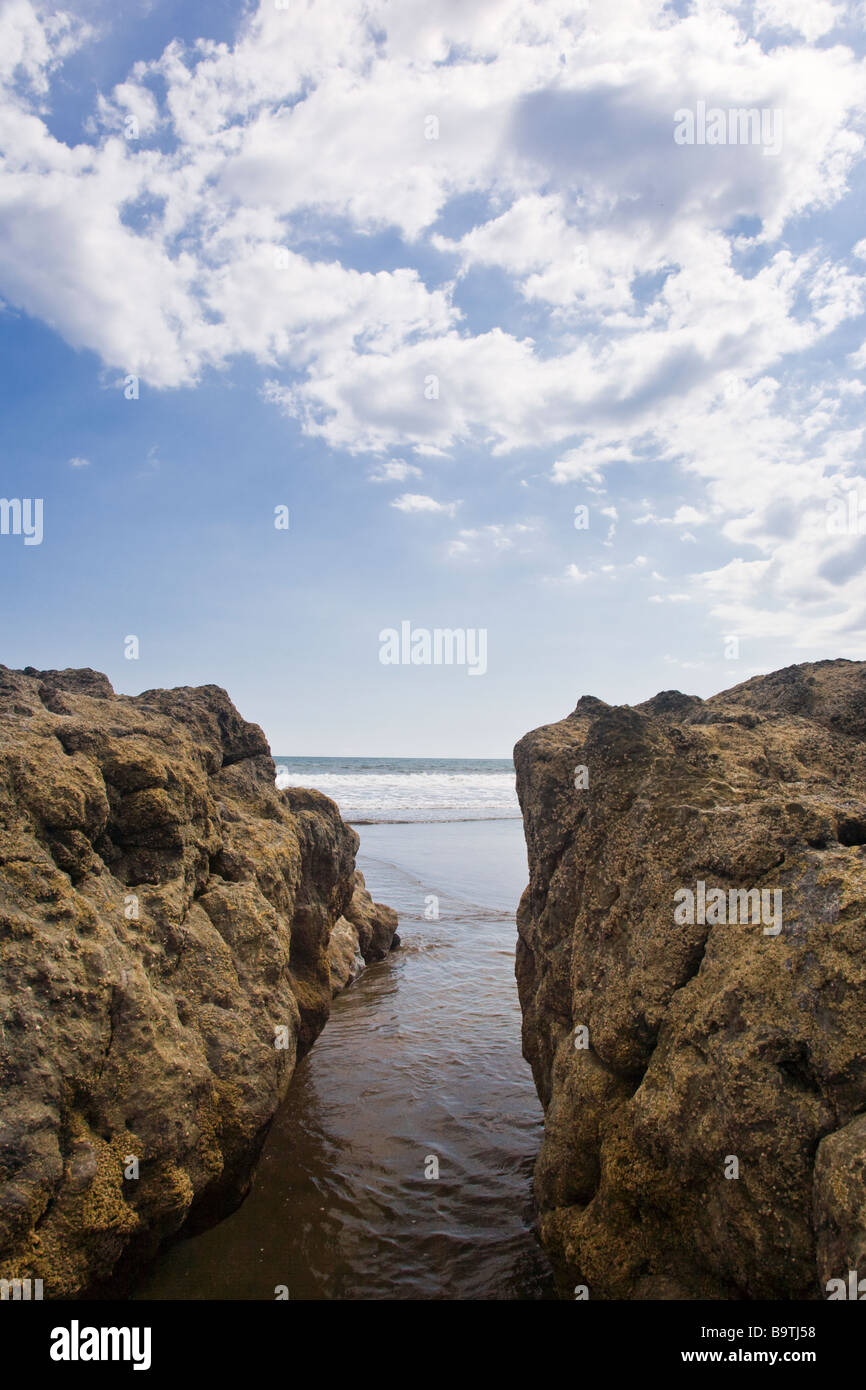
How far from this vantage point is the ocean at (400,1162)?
523 centimetres

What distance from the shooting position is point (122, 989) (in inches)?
191

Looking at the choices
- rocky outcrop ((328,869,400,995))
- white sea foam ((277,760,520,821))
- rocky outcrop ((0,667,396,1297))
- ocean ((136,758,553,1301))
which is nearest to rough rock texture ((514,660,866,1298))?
ocean ((136,758,553,1301))

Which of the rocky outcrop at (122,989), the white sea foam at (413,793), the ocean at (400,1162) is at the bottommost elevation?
the white sea foam at (413,793)

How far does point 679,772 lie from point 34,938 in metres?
4.50

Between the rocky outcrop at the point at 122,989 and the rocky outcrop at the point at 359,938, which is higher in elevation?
the rocky outcrop at the point at 122,989

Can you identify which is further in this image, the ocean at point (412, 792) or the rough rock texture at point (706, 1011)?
the ocean at point (412, 792)

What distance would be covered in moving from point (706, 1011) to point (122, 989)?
12.0 ft

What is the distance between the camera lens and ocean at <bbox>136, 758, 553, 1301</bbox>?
5227 millimetres

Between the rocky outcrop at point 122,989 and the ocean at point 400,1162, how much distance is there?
60cm

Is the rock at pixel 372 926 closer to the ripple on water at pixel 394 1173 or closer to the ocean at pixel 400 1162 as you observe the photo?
the ocean at pixel 400 1162

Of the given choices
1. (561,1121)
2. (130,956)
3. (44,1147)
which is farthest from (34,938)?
(561,1121)

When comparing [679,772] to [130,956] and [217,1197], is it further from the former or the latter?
[217,1197]

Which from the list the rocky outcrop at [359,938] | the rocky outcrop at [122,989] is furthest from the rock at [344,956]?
the rocky outcrop at [122,989]

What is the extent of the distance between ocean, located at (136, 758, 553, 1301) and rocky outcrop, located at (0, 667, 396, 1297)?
23.7 inches
